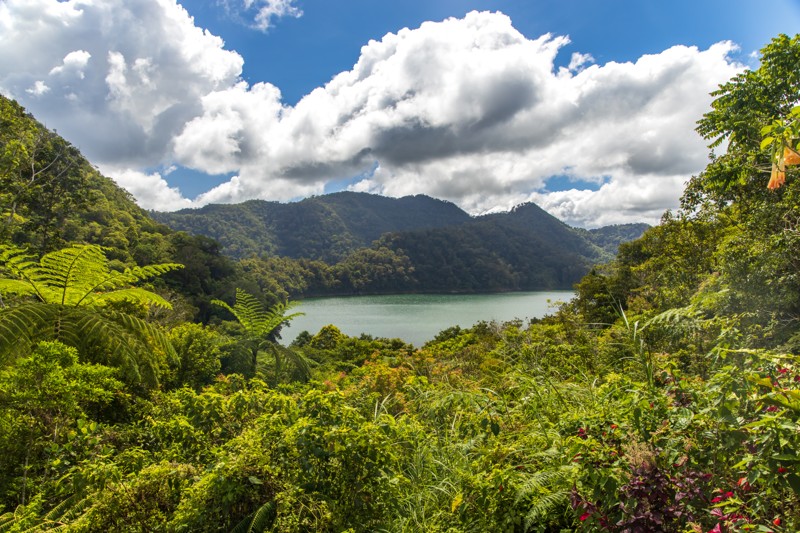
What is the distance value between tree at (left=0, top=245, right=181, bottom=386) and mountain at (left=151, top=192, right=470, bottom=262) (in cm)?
10018

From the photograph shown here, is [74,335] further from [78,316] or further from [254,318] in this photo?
[254,318]

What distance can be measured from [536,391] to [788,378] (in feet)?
3.81

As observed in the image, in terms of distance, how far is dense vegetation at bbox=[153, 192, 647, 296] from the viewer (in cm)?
8012

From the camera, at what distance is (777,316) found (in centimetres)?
689

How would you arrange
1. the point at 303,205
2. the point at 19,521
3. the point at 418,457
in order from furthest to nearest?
1. the point at 303,205
2. the point at 418,457
3. the point at 19,521

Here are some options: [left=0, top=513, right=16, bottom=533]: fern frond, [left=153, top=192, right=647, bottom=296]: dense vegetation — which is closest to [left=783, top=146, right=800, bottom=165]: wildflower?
[left=0, top=513, right=16, bottom=533]: fern frond

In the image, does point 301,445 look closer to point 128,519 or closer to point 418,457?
point 128,519

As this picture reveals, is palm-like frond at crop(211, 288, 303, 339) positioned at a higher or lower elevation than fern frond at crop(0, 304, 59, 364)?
lower

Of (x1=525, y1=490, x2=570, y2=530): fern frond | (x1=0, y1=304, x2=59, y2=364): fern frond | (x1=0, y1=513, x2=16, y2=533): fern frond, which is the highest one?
(x1=0, y1=304, x2=59, y2=364): fern frond

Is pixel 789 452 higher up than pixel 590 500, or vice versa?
pixel 789 452

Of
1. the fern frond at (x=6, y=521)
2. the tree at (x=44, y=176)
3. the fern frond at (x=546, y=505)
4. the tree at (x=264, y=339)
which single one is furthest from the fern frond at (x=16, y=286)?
the tree at (x=44, y=176)

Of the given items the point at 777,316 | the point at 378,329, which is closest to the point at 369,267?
the point at 378,329

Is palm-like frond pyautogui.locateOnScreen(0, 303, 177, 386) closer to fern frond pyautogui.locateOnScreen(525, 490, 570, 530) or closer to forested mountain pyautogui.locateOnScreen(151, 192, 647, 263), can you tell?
fern frond pyautogui.locateOnScreen(525, 490, 570, 530)

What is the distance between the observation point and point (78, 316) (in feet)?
9.88
